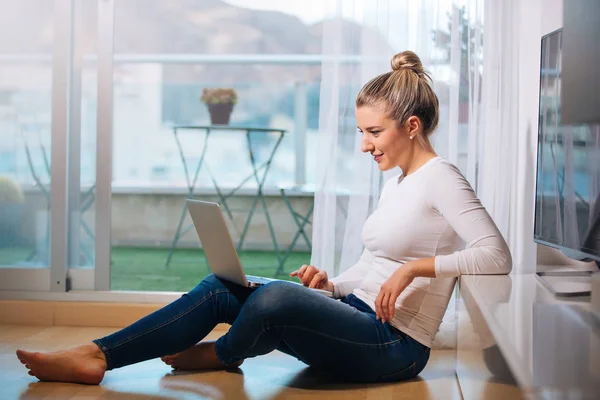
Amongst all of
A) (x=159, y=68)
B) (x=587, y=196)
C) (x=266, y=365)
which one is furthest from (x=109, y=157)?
(x=587, y=196)

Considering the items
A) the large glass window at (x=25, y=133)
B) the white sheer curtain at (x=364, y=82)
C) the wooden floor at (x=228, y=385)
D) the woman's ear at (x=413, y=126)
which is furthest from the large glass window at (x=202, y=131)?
the woman's ear at (x=413, y=126)

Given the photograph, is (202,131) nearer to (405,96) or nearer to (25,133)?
(25,133)

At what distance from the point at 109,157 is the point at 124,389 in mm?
1328

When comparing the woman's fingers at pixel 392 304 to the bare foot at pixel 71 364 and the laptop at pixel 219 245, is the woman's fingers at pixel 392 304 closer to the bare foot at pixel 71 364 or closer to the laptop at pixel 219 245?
the laptop at pixel 219 245

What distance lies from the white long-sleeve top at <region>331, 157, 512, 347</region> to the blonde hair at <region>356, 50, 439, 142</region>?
0.46 ft

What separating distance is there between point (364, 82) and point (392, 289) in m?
1.22

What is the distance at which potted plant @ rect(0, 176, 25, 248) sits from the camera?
11.4 ft

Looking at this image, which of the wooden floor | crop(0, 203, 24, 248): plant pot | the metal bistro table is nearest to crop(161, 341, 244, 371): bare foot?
the wooden floor

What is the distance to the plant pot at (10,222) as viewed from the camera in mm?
3473

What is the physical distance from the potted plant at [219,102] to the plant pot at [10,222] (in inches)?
44.5

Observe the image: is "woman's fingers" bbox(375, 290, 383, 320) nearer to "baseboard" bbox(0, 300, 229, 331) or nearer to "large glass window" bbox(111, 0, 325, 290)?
"baseboard" bbox(0, 300, 229, 331)

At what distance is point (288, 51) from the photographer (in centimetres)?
440

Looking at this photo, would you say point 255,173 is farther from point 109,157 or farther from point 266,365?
Result: point 266,365

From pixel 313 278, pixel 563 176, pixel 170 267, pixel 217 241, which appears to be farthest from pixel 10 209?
pixel 563 176
